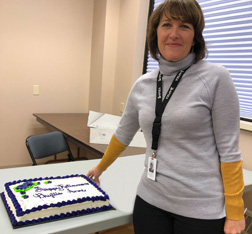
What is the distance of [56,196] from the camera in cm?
98

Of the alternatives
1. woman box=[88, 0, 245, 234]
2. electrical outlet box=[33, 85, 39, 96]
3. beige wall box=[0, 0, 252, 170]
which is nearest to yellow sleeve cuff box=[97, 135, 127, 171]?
woman box=[88, 0, 245, 234]

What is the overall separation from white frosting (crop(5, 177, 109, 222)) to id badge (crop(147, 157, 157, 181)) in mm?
241

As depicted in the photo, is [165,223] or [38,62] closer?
[165,223]

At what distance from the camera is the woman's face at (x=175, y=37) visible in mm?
890

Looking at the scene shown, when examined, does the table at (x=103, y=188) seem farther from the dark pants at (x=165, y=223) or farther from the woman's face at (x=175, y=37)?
the woman's face at (x=175, y=37)

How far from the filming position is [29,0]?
3.10 m

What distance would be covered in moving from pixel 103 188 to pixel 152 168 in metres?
0.41

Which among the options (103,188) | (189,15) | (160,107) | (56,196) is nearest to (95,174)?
(103,188)

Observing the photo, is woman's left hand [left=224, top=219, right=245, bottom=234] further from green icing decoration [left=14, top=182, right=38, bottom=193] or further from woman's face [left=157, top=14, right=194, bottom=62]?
green icing decoration [left=14, top=182, right=38, bottom=193]

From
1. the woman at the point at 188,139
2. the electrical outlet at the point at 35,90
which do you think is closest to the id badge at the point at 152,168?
the woman at the point at 188,139

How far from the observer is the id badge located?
911 mm

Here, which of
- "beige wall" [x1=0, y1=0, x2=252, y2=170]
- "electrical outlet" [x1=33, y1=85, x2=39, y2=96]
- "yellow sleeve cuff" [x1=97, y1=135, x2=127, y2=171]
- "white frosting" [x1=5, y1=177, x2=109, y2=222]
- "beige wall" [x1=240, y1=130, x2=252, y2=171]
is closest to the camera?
"white frosting" [x1=5, y1=177, x2=109, y2=222]

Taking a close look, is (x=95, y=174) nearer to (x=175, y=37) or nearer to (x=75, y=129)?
(x=175, y=37)

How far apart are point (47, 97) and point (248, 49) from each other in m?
2.54
